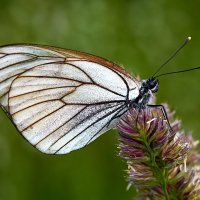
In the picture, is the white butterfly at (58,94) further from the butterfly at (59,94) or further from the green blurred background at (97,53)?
the green blurred background at (97,53)

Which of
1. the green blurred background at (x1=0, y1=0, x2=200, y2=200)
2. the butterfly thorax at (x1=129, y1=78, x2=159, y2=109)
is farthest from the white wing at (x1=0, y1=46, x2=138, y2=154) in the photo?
the green blurred background at (x1=0, y1=0, x2=200, y2=200)

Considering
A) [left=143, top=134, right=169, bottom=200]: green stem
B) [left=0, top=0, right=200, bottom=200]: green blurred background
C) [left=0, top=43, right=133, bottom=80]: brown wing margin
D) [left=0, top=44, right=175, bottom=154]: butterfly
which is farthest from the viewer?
[left=0, top=0, right=200, bottom=200]: green blurred background

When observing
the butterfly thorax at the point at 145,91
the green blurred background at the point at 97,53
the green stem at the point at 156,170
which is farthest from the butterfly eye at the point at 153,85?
the green blurred background at the point at 97,53

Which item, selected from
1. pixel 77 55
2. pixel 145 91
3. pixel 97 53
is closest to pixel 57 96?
pixel 77 55

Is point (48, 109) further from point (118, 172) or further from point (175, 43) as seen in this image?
point (175, 43)

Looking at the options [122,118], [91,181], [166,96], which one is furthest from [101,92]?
[166,96]

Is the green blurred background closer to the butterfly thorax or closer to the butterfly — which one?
the butterfly

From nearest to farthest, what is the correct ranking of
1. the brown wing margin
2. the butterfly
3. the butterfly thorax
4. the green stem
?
the green stem
the butterfly thorax
the brown wing margin
the butterfly

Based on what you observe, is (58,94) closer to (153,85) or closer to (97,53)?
(153,85)
